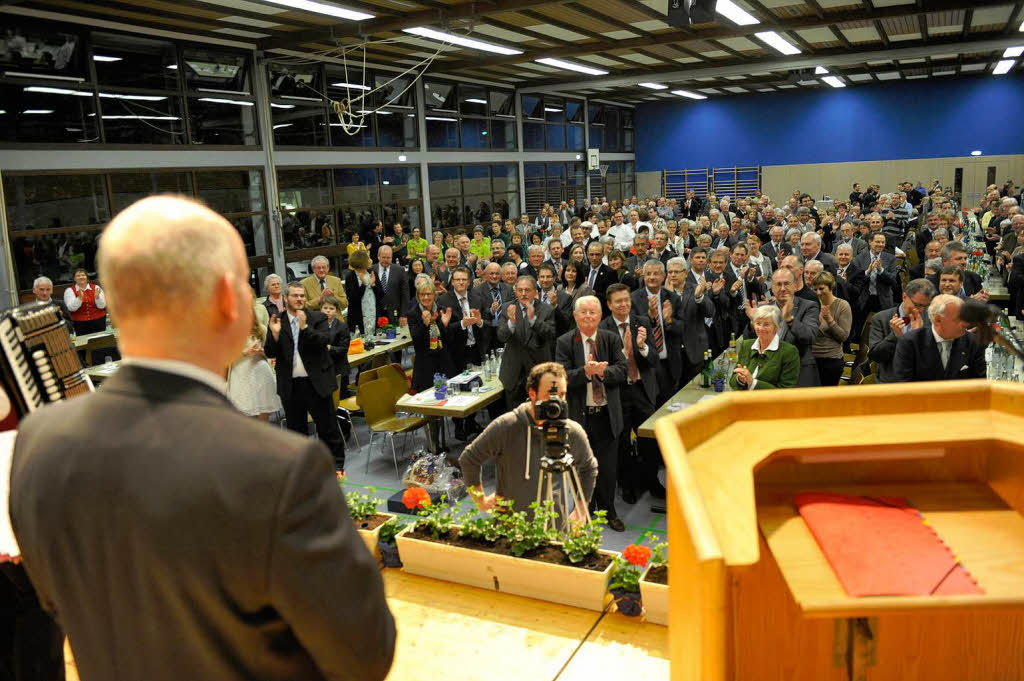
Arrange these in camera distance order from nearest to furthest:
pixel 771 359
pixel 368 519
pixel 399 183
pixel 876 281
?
1. pixel 368 519
2. pixel 771 359
3. pixel 876 281
4. pixel 399 183

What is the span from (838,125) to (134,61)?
2011 cm

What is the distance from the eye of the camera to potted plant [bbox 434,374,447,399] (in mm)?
6355

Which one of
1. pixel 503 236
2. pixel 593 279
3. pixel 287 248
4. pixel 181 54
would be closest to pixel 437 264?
pixel 593 279

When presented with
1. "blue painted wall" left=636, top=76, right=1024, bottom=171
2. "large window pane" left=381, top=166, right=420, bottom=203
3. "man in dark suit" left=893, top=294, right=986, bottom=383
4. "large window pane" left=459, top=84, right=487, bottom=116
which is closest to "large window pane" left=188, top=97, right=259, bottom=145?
"large window pane" left=381, top=166, right=420, bottom=203

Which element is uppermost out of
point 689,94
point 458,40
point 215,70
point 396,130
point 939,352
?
point 689,94

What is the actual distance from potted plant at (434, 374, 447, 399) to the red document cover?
15.4ft

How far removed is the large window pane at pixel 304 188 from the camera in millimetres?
12398

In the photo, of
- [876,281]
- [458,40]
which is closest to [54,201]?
[458,40]

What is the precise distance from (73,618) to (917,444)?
172 cm

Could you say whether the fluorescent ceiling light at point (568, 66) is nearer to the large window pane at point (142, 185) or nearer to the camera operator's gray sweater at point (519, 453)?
the large window pane at point (142, 185)

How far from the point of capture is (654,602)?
2676 millimetres

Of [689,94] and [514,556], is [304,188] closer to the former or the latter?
[514,556]

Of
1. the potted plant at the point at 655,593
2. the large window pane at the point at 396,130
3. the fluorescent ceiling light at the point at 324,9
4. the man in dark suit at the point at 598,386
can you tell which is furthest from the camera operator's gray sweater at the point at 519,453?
the large window pane at the point at 396,130

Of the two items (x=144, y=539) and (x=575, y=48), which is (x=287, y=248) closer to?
(x=575, y=48)
